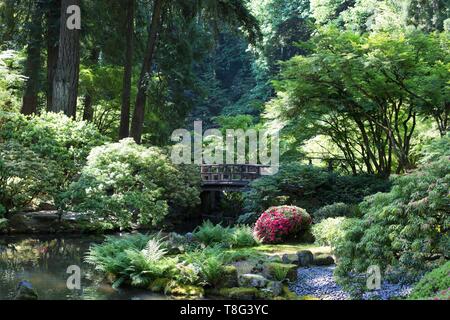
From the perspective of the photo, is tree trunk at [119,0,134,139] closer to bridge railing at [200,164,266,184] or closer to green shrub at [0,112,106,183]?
bridge railing at [200,164,266,184]

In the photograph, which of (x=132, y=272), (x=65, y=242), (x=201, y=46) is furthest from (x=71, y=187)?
(x=201, y=46)

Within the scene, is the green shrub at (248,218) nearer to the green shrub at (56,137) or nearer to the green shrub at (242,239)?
the green shrub at (242,239)

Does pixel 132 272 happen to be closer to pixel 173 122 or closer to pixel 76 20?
pixel 76 20

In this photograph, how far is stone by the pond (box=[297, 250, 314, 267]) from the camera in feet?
35.3

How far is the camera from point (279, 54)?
42.7 m

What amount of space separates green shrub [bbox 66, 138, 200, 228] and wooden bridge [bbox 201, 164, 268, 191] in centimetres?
744

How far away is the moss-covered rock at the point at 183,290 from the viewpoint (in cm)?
895

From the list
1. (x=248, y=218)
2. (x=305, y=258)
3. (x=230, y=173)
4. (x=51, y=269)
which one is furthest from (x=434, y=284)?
(x=230, y=173)

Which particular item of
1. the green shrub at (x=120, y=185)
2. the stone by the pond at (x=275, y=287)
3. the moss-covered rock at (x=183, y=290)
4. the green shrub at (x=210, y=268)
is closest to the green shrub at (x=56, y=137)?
the green shrub at (x=120, y=185)

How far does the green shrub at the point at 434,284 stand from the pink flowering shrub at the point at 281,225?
745cm

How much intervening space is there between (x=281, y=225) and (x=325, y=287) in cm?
448

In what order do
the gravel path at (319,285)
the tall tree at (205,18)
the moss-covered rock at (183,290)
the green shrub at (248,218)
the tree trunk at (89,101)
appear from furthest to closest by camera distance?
1. the tree trunk at (89,101)
2. the tall tree at (205,18)
3. the green shrub at (248,218)
4. the moss-covered rock at (183,290)
5. the gravel path at (319,285)

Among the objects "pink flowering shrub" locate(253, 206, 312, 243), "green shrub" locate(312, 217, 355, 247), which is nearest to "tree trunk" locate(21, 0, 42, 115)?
"pink flowering shrub" locate(253, 206, 312, 243)
